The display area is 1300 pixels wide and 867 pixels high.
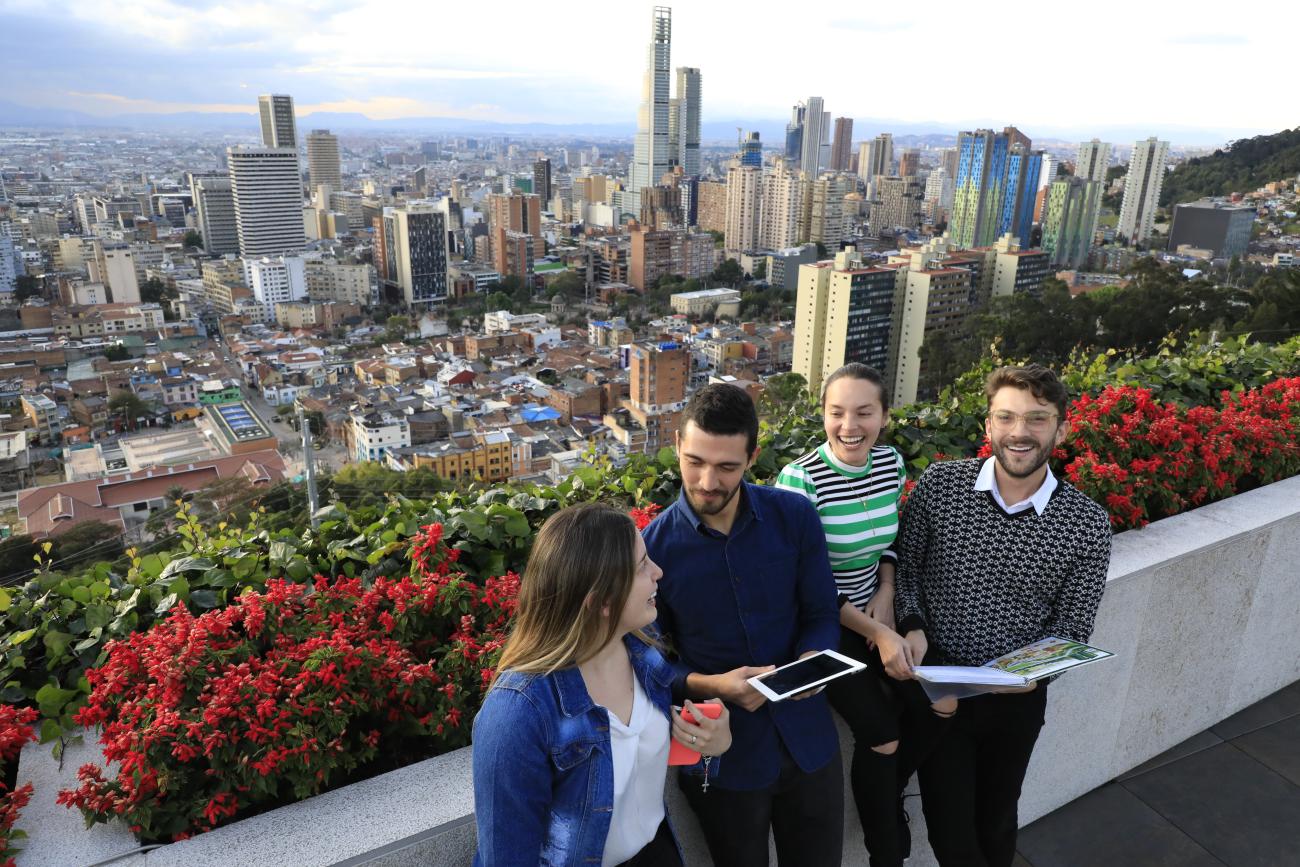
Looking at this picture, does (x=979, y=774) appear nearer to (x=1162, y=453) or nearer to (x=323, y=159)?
(x=1162, y=453)

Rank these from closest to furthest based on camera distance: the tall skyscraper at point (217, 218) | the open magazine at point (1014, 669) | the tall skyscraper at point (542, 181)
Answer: the open magazine at point (1014, 669)
the tall skyscraper at point (217, 218)
the tall skyscraper at point (542, 181)

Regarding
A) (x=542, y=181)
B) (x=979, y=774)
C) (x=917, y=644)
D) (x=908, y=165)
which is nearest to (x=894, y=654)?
(x=917, y=644)

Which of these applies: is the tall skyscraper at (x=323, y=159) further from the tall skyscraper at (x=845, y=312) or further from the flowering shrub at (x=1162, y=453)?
the flowering shrub at (x=1162, y=453)

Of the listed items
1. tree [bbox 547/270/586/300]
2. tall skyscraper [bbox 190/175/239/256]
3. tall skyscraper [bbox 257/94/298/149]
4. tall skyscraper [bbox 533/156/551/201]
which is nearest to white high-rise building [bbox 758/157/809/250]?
tree [bbox 547/270/586/300]

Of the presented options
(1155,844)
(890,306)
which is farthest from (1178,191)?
(1155,844)

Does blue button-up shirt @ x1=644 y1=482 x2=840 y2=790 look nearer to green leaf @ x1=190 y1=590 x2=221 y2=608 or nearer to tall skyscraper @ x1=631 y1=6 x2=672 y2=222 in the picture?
green leaf @ x1=190 y1=590 x2=221 y2=608

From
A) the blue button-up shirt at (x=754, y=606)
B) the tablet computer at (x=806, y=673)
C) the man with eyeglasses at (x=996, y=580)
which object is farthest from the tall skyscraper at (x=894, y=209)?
the tablet computer at (x=806, y=673)

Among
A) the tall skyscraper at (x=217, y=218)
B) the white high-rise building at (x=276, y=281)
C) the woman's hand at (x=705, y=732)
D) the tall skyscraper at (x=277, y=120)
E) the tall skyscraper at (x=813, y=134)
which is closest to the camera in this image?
the woman's hand at (x=705, y=732)
